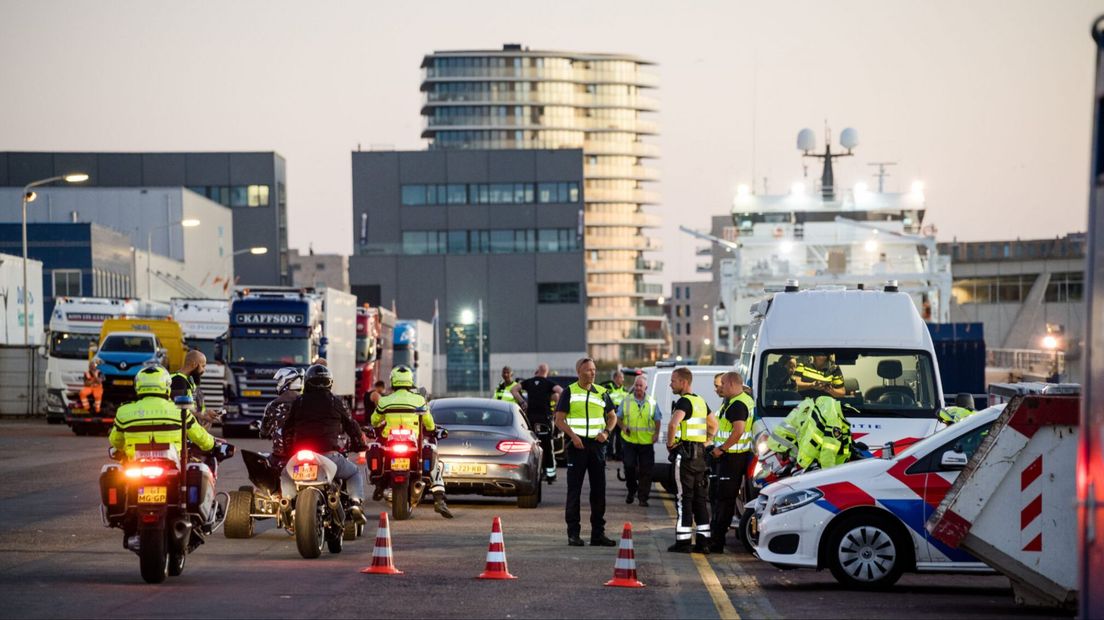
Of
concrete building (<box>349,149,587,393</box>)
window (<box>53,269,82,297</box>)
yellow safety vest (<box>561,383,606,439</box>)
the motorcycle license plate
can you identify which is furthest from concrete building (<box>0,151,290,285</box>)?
the motorcycle license plate

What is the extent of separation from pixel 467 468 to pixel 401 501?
1.87 metres

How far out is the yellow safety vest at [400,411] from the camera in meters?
19.0

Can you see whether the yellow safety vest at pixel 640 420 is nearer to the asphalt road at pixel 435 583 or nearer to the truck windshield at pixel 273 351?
the asphalt road at pixel 435 583

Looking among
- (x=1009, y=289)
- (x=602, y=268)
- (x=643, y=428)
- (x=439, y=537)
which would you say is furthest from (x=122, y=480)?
(x=602, y=268)

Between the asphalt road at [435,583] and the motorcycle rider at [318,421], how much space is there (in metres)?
0.97

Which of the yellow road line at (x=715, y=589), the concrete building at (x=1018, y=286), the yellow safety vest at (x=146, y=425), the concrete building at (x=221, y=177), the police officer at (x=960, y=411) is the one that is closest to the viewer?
the yellow road line at (x=715, y=589)

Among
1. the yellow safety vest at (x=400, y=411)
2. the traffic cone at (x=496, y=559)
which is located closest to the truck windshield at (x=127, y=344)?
the yellow safety vest at (x=400, y=411)

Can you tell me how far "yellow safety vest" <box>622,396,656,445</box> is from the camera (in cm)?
2006

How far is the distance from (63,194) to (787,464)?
87249 mm

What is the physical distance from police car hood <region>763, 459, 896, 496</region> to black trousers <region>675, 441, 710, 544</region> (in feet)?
8.05

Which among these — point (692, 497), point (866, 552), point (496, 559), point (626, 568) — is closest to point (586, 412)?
point (692, 497)

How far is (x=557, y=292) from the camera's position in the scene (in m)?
126

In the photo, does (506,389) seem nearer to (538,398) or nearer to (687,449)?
(538,398)

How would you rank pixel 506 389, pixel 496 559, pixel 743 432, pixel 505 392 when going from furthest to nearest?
pixel 506 389
pixel 505 392
pixel 743 432
pixel 496 559
